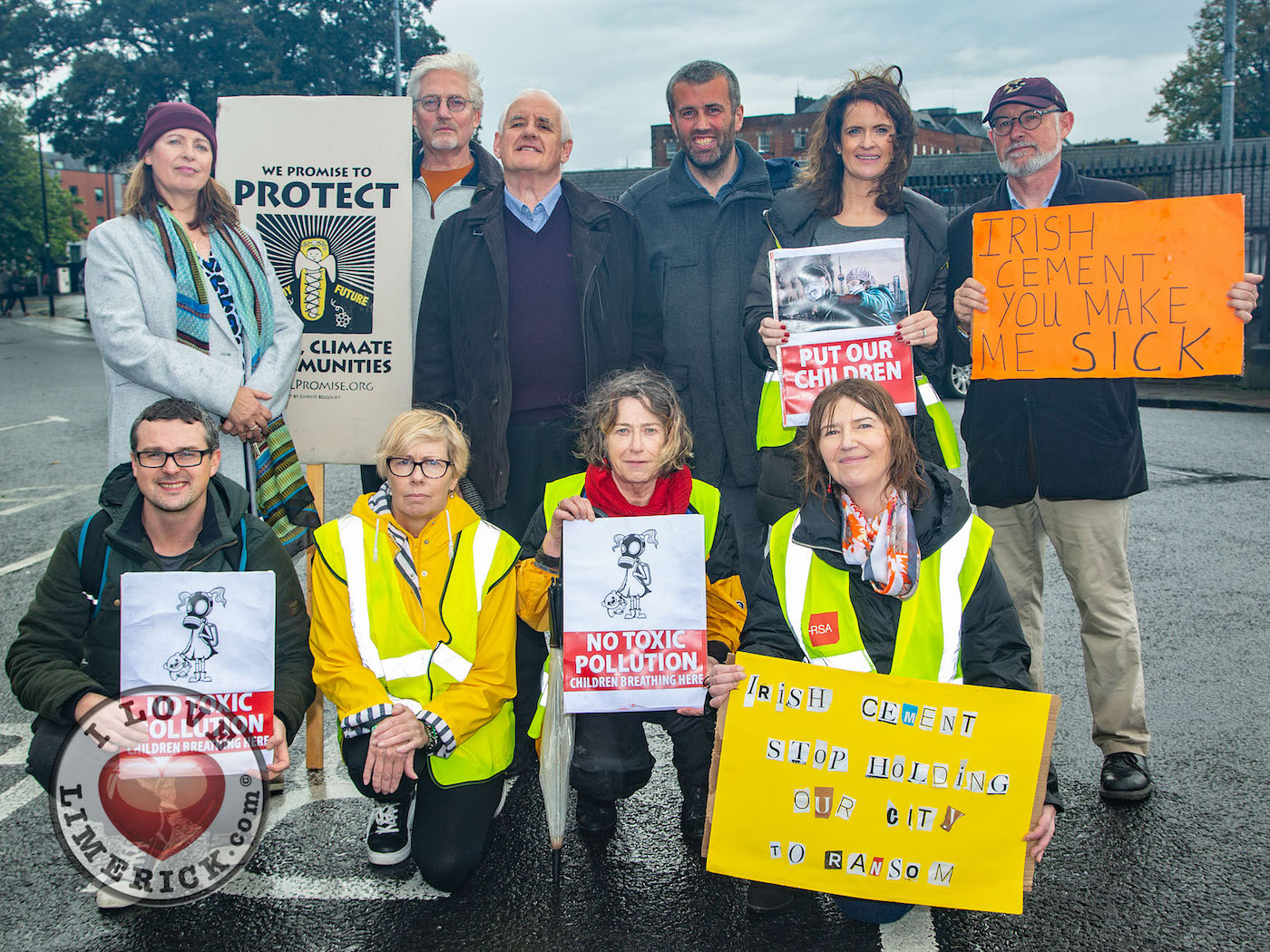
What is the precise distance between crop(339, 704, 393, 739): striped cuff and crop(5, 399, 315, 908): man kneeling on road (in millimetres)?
151

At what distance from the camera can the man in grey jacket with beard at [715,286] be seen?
4.18 m

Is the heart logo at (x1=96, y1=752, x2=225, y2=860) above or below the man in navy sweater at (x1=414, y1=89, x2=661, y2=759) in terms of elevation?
below

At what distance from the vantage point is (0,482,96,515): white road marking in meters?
8.33

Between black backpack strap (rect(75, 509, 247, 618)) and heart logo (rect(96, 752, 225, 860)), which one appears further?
black backpack strap (rect(75, 509, 247, 618))

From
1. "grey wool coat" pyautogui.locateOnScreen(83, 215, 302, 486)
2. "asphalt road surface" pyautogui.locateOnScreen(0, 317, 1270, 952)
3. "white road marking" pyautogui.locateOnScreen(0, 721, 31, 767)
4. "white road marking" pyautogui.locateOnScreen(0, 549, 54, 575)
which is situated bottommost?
"asphalt road surface" pyautogui.locateOnScreen(0, 317, 1270, 952)

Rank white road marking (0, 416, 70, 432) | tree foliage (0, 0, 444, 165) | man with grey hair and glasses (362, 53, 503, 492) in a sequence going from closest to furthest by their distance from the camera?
man with grey hair and glasses (362, 53, 503, 492) → white road marking (0, 416, 70, 432) → tree foliage (0, 0, 444, 165)

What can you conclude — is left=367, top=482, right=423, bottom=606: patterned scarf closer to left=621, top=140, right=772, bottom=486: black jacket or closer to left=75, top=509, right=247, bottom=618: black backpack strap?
left=75, top=509, right=247, bottom=618: black backpack strap

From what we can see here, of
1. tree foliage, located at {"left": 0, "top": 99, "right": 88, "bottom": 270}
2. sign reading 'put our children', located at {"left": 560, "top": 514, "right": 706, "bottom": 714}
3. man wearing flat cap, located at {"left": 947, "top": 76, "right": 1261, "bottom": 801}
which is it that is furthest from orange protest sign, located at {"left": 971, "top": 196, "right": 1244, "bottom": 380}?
tree foliage, located at {"left": 0, "top": 99, "right": 88, "bottom": 270}

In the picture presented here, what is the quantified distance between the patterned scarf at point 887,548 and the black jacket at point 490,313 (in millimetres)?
1358

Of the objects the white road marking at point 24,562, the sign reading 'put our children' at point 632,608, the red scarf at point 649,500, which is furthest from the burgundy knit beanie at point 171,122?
the white road marking at point 24,562

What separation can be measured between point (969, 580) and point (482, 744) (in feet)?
4.90

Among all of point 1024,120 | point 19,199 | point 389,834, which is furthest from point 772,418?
point 19,199

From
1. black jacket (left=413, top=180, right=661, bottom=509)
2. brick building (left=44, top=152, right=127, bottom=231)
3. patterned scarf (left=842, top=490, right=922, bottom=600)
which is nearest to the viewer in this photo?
patterned scarf (left=842, top=490, right=922, bottom=600)

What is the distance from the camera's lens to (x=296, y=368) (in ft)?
13.4
